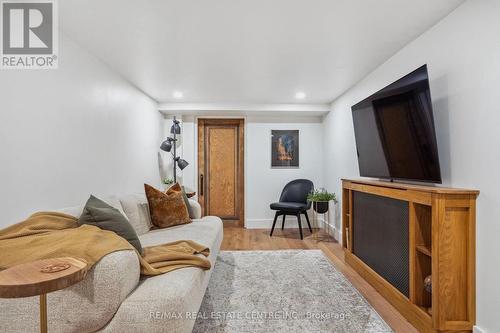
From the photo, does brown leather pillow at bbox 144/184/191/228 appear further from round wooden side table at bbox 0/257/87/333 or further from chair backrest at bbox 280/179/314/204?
chair backrest at bbox 280/179/314/204

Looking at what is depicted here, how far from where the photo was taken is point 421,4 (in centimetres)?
184

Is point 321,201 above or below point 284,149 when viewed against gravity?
below

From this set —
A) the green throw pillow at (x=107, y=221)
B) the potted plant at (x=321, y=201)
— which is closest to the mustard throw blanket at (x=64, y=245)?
the green throw pillow at (x=107, y=221)

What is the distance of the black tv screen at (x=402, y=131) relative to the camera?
1.93m

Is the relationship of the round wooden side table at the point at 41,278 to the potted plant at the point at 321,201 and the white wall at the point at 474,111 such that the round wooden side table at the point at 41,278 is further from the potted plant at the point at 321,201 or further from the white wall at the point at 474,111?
the potted plant at the point at 321,201

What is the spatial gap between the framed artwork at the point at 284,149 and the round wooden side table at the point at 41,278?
4225 mm

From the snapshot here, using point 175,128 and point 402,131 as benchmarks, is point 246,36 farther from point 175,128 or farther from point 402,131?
point 175,128

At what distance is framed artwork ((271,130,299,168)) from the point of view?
514cm

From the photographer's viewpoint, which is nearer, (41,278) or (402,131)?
(41,278)

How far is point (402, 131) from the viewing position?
2.17 meters

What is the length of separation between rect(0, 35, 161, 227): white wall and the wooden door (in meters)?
1.85

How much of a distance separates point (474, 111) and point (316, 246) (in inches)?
106

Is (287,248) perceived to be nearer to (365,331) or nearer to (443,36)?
(365,331)

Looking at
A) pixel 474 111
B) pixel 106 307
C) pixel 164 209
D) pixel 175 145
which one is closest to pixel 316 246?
pixel 164 209
